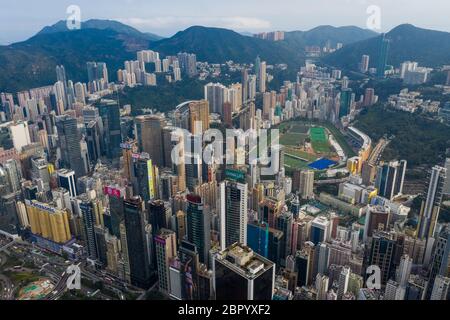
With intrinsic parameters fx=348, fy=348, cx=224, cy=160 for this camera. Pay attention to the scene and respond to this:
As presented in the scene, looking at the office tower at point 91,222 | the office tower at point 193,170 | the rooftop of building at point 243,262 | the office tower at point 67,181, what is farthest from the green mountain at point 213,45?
the rooftop of building at point 243,262

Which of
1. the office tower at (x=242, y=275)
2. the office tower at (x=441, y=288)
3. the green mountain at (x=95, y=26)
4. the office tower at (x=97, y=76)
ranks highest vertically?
the green mountain at (x=95, y=26)

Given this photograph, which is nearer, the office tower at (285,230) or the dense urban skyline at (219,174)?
the dense urban skyline at (219,174)

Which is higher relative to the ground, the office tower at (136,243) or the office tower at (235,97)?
A: the office tower at (235,97)

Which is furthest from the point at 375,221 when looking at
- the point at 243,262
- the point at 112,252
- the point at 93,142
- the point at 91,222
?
the point at 93,142

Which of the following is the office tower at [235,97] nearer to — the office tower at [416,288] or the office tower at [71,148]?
the office tower at [71,148]

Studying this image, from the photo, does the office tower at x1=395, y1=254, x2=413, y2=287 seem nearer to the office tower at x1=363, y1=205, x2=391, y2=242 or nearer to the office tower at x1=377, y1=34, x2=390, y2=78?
the office tower at x1=363, y1=205, x2=391, y2=242
